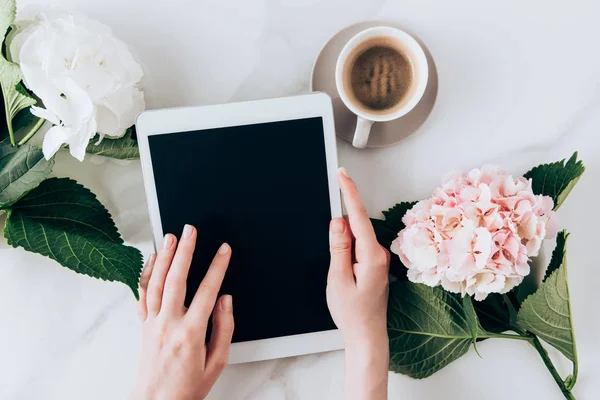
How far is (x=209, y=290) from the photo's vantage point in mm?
561

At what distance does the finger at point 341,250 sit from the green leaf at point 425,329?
0.23 feet

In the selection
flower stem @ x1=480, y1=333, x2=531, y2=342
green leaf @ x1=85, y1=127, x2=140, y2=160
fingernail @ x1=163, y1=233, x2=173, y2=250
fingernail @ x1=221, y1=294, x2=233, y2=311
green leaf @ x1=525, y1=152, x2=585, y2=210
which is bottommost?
flower stem @ x1=480, y1=333, x2=531, y2=342

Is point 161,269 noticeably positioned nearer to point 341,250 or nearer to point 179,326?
point 179,326

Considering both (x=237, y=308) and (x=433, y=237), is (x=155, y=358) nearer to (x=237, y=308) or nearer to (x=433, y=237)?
(x=237, y=308)

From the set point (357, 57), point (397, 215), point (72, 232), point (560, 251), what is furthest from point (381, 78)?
point (72, 232)

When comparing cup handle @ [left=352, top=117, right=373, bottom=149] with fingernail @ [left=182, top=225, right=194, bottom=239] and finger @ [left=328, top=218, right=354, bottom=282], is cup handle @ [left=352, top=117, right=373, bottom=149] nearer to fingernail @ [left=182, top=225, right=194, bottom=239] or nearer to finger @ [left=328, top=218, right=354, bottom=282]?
finger @ [left=328, top=218, right=354, bottom=282]

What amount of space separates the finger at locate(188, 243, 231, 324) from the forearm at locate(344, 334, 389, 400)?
17 cm

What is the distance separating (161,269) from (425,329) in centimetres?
31

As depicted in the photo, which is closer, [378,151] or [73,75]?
[73,75]

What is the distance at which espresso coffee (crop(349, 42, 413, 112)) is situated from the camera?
0.58m

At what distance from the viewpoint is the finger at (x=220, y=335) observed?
1.89 feet

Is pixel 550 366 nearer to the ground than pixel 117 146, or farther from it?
nearer to the ground

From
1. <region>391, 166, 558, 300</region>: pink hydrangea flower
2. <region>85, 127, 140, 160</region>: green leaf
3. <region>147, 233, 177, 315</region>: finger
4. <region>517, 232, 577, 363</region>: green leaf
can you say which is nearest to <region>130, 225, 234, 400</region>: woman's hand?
<region>147, 233, 177, 315</region>: finger

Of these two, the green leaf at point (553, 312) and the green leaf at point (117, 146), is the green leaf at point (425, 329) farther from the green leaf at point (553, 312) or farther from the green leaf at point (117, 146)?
the green leaf at point (117, 146)
